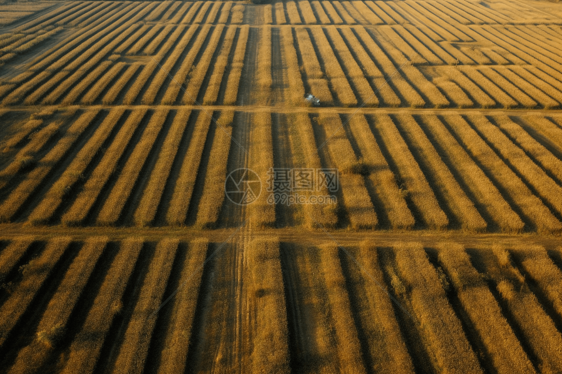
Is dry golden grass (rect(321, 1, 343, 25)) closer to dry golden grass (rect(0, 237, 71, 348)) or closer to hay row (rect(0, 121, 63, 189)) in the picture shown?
hay row (rect(0, 121, 63, 189))

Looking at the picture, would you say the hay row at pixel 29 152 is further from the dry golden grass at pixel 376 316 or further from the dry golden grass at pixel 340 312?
the dry golden grass at pixel 376 316

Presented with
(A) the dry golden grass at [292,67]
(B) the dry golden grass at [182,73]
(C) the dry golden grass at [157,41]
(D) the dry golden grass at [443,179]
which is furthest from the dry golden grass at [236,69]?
(D) the dry golden grass at [443,179]

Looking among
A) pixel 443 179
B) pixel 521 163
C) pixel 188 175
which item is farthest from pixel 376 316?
pixel 521 163

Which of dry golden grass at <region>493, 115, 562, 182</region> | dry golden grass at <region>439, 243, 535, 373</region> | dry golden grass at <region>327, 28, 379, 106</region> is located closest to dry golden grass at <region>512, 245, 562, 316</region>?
dry golden grass at <region>439, 243, 535, 373</region>

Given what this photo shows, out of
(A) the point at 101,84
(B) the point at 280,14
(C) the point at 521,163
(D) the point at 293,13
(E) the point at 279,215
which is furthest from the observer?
(D) the point at 293,13

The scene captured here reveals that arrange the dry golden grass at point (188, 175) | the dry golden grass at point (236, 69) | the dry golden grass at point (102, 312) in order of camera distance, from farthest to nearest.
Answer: the dry golden grass at point (236, 69) → the dry golden grass at point (188, 175) → the dry golden grass at point (102, 312)

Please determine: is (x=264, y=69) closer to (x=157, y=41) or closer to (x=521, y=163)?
(x=157, y=41)
